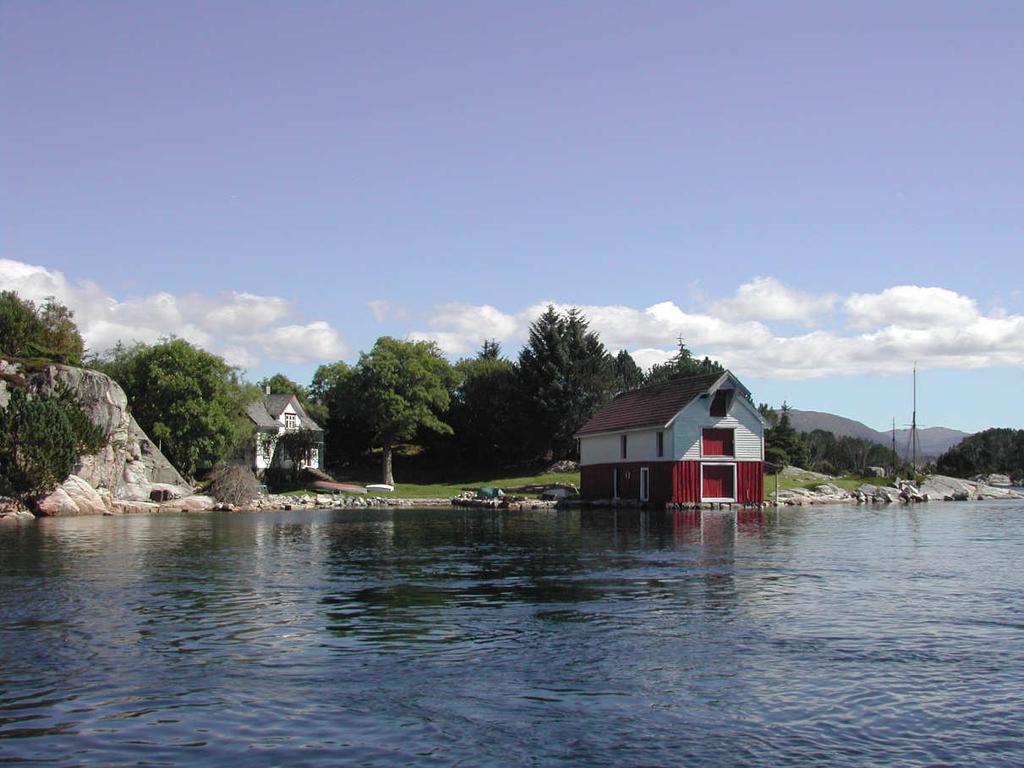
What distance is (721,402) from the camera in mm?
65375

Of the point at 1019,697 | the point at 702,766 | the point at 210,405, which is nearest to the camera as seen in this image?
the point at 702,766

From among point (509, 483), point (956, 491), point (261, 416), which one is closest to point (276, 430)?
point (261, 416)

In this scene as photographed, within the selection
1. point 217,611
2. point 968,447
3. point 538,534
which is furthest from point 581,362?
point 968,447

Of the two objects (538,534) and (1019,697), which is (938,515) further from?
(1019,697)

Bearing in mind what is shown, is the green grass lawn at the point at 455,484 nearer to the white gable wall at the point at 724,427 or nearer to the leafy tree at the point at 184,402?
the leafy tree at the point at 184,402

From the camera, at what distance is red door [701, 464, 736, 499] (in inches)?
2544

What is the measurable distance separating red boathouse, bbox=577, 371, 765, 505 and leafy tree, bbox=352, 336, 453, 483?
27315 mm

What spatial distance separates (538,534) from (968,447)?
142075mm

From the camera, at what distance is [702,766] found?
9.84m

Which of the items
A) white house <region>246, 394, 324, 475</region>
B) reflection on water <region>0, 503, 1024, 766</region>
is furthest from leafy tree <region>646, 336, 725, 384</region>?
reflection on water <region>0, 503, 1024, 766</region>

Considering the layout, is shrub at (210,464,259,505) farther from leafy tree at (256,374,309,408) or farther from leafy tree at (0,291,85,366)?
leafy tree at (256,374,309,408)

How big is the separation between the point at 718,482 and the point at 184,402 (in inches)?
1686

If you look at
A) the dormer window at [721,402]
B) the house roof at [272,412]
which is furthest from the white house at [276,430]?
the dormer window at [721,402]

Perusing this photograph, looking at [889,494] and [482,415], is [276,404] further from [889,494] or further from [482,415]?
[889,494]
